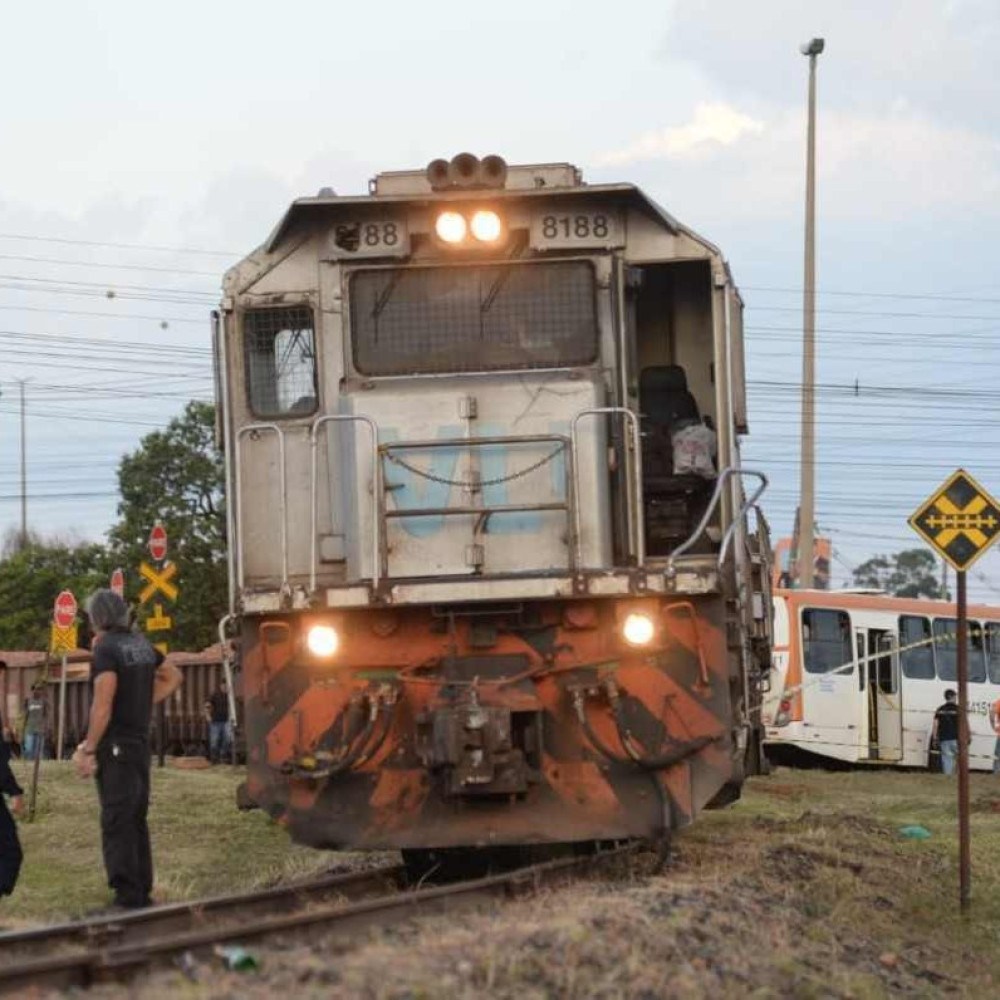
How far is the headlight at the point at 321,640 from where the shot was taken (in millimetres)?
11000

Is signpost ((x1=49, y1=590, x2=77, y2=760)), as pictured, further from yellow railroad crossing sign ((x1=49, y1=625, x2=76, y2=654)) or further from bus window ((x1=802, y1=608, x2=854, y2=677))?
bus window ((x1=802, y1=608, x2=854, y2=677))

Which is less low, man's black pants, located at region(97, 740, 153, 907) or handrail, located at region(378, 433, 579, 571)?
handrail, located at region(378, 433, 579, 571)

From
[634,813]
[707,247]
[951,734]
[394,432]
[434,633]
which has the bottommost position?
[951,734]

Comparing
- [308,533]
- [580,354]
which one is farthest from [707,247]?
[308,533]

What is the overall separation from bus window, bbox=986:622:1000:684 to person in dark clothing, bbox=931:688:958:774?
348 cm

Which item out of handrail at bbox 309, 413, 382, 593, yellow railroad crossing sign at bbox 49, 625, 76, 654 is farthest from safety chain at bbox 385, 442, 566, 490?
yellow railroad crossing sign at bbox 49, 625, 76, 654

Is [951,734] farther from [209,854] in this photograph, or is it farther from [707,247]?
[707,247]

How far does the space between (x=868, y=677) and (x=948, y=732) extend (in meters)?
2.04

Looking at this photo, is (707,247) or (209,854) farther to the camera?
(209,854)

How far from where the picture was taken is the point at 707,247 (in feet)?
37.8

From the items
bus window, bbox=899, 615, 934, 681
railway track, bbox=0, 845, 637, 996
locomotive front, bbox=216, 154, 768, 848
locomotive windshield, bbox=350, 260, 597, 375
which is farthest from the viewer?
bus window, bbox=899, 615, 934, 681

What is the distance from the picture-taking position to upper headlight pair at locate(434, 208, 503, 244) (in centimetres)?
1145

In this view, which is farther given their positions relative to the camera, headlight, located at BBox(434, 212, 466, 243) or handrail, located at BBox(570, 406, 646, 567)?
headlight, located at BBox(434, 212, 466, 243)

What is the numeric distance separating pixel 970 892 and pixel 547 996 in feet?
21.2
